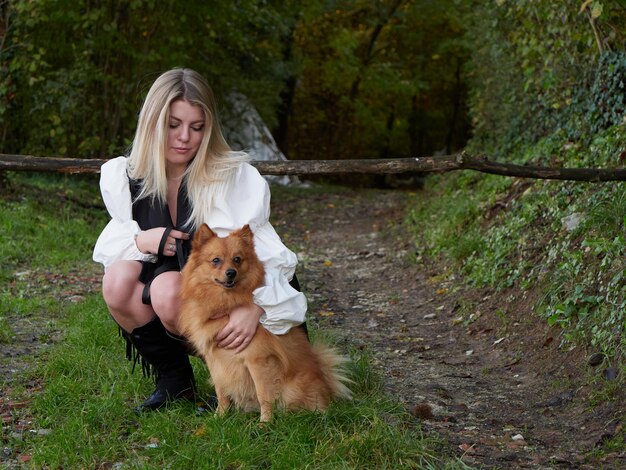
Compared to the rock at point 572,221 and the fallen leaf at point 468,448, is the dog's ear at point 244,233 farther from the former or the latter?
the rock at point 572,221

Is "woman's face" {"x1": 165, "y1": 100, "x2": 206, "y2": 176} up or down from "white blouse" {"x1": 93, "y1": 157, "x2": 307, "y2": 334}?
up

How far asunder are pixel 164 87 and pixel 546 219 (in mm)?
4157

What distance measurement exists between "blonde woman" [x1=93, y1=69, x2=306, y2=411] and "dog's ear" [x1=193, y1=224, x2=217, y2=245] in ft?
0.56

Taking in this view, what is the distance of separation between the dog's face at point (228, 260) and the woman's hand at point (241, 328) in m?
0.10

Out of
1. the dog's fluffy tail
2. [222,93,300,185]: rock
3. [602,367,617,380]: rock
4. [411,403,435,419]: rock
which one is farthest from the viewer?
[222,93,300,185]: rock

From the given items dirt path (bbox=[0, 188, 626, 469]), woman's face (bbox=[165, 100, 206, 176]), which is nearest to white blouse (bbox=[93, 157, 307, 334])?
woman's face (bbox=[165, 100, 206, 176])

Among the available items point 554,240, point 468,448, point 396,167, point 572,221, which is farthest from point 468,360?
point 468,448

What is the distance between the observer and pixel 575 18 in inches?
294

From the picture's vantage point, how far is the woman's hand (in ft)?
11.8

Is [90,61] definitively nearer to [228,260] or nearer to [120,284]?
[120,284]

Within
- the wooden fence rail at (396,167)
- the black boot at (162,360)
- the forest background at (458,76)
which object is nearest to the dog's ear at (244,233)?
the black boot at (162,360)

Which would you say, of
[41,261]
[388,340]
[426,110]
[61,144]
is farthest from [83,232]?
[426,110]

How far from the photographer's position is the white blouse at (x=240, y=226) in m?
3.67

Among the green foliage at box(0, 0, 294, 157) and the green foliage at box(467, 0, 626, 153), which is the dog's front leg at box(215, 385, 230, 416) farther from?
the green foliage at box(0, 0, 294, 157)
